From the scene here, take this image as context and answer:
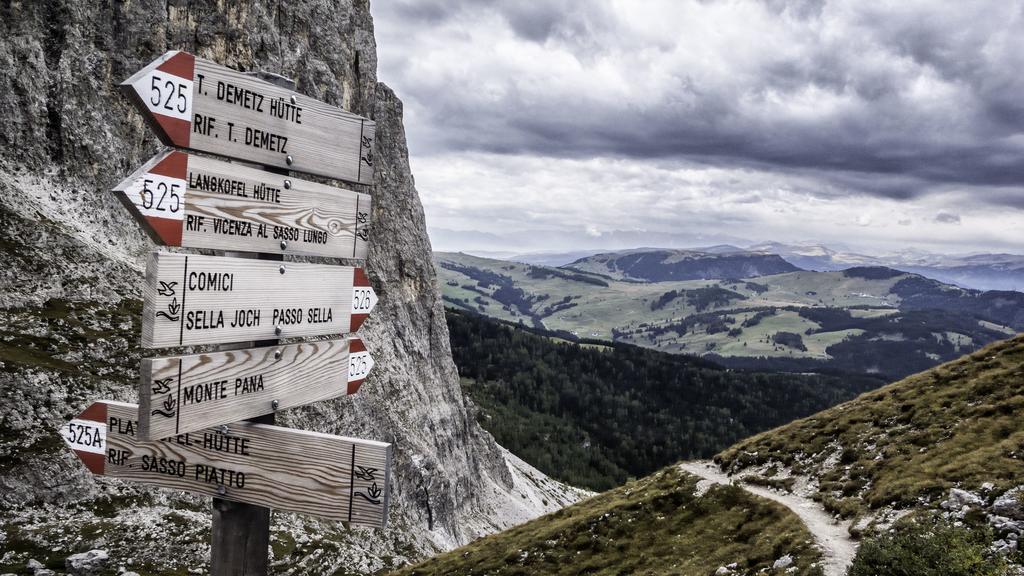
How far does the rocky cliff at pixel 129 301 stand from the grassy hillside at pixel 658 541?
13.9 metres

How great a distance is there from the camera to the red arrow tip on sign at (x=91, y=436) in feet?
22.2

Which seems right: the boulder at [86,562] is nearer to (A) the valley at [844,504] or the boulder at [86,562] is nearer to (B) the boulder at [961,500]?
(A) the valley at [844,504]

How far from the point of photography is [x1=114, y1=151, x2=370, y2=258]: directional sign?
5621 millimetres

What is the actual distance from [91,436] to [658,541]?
97.1 ft

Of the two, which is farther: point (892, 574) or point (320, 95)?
point (320, 95)

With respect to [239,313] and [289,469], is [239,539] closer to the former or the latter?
[289,469]

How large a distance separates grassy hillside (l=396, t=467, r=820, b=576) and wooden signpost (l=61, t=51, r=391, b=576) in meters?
19.7

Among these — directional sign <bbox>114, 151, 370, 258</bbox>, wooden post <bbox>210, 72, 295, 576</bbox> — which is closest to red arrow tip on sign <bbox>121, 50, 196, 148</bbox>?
directional sign <bbox>114, 151, 370, 258</bbox>

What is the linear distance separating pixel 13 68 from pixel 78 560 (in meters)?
56.4

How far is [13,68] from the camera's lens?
56844mm

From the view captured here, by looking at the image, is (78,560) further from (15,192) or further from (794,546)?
(15,192)

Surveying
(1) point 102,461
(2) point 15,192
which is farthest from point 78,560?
(2) point 15,192

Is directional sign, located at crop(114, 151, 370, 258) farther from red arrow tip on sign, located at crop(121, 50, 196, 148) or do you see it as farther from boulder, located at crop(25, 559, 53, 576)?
boulder, located at crop(25, 559, 53, 576)

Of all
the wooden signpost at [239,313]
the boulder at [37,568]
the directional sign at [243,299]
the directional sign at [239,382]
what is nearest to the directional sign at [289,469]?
the wooden signpost at [239,313]
